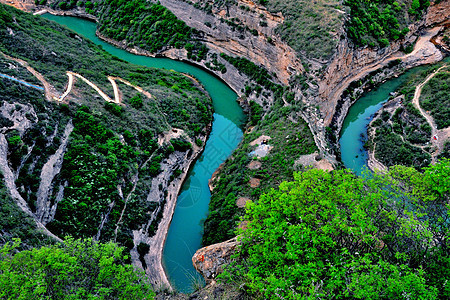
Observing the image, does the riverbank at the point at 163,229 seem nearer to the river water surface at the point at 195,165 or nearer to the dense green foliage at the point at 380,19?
the river water surface at the point at 195,165

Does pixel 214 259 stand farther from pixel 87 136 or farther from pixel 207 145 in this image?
pixel 207 145

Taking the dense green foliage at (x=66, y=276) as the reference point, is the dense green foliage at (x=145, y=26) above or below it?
above

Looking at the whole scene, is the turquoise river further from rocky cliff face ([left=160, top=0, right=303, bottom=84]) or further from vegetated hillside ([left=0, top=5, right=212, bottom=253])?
rocky cliff face ([left=160, top=0, right=303, bottom=84])

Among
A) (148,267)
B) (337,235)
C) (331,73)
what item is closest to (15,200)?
(148,267)

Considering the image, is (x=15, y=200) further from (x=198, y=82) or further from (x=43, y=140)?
(x=198, y=82)

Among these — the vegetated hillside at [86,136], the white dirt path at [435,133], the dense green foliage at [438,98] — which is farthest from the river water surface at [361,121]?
the vegetated hillside at [86,136]

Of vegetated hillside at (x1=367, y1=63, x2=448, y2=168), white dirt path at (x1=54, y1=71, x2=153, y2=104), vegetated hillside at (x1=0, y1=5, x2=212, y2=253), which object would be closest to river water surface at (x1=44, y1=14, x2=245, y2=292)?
vegetated hillside at (x1=0, y1=5, x2=212, y2=253)
